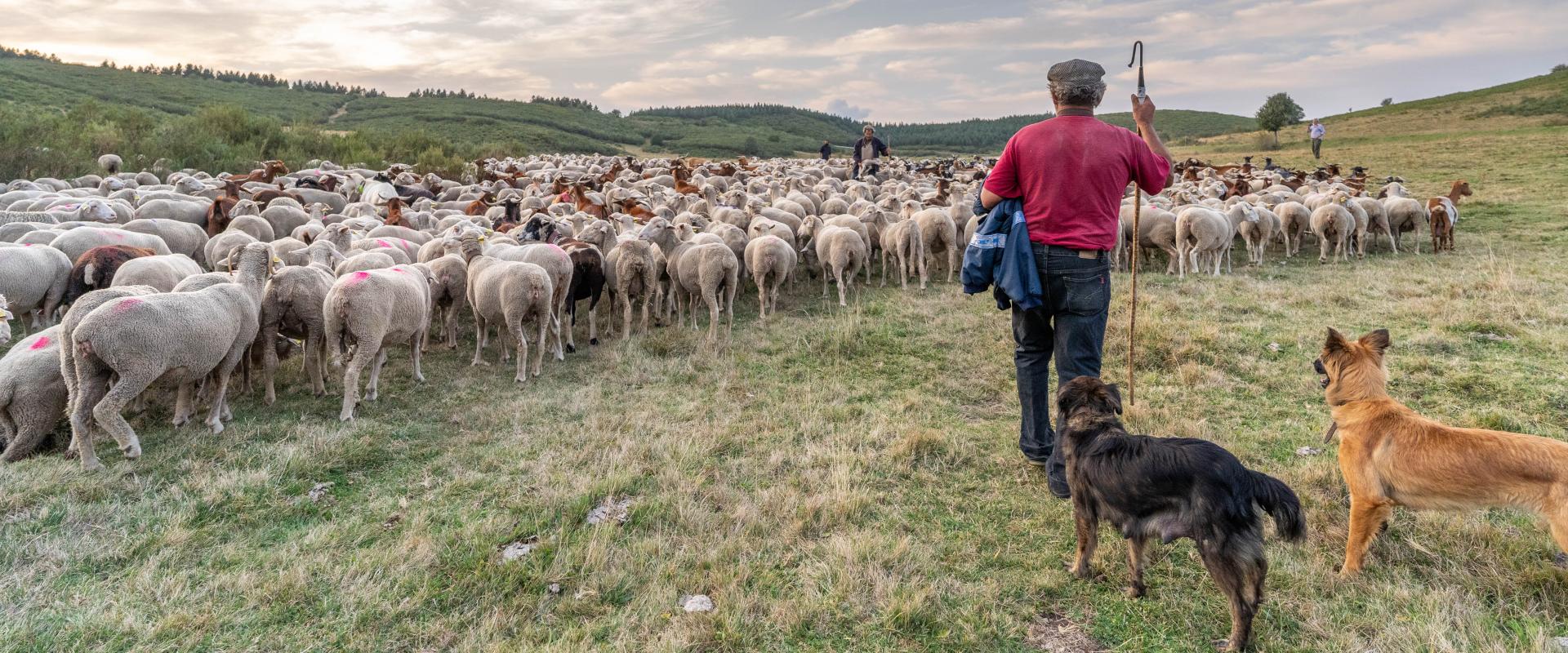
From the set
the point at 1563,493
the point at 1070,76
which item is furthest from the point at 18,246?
the point at 1563,493

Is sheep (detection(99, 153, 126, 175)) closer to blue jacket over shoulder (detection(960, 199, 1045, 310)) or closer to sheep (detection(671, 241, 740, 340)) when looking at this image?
sheep (detection(671, 241, 740, 340))

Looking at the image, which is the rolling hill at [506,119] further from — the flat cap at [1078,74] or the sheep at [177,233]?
the flat cap at [1078,74]

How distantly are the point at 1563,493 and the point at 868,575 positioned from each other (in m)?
3.15

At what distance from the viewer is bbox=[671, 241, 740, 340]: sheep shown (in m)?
10.1

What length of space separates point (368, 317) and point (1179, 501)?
6.84 m

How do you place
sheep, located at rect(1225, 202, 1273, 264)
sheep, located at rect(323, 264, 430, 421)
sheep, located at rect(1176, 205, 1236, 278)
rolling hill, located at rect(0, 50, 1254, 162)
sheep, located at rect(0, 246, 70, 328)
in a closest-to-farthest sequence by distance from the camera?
sheep, located at rect(323, 264, 430, 421), sheep, located at rect(0, 246, 70, 328), sheep, located at rect(1176, 205, 1236, 278), sheep, located at rect(1225, 202, 1273, 264), rolling hill, located at rect(0, 50, 1254, 162)

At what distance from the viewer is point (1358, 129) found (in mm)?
54969

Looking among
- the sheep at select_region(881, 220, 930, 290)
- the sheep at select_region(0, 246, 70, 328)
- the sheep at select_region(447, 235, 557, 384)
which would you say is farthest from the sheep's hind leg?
the sheep at select_region(881, 220, 930, 290)

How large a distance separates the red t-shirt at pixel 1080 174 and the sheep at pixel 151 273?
8.42 m

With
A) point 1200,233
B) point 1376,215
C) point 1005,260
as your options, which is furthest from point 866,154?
point 1005,260

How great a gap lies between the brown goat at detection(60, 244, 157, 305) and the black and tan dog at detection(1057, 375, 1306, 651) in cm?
998

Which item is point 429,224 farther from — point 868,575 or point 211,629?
point 868,575

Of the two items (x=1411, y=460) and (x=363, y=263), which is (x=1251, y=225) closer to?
(x=1411, y=460)

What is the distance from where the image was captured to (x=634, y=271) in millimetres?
9859
